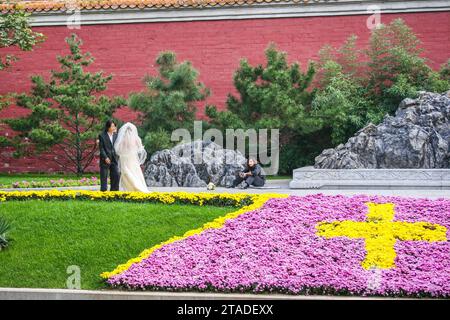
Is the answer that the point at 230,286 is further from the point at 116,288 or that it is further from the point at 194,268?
the point at 116,288

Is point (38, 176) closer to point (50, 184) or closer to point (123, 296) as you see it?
point (50, 184)

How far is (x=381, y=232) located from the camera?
8078 mm

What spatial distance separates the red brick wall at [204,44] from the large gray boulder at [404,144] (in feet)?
10.3

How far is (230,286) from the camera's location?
6539 mm

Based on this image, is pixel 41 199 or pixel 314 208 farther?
pixel 41 199

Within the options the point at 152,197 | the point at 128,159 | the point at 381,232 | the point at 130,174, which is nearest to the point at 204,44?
the point at 128,159

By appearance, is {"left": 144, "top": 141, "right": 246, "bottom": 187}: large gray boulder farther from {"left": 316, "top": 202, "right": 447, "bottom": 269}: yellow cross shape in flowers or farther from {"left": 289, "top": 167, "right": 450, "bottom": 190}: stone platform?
{"left": 316, "top": 202, "right": 447, "bottom": 269}: yellow cross shape in flowers

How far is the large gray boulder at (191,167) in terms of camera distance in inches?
549

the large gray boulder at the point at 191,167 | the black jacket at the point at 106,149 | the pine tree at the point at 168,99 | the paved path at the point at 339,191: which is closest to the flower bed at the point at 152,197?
the black jacket at the point at 106,149

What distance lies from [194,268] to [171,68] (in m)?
9.33

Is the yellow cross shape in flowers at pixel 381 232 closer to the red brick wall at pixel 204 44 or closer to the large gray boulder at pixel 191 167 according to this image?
the large gray boulder at pixel 191 167

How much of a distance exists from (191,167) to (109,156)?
319 centimetres

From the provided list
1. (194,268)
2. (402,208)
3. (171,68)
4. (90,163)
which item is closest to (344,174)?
(402,208)

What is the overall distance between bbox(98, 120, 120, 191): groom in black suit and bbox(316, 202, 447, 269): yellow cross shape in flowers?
4.10 meters
